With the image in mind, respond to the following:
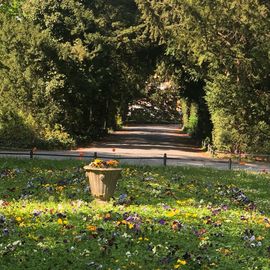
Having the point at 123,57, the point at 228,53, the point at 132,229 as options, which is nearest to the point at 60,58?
the point at 123,57

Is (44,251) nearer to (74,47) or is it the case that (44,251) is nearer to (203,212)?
(203,212)

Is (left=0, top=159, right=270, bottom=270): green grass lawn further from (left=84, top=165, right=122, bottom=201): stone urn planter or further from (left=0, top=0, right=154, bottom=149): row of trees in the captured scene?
(left=0, top=0, right=154, bottom=149): row of trees

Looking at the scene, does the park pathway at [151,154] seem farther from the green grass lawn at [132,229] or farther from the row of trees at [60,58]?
the green grass lawn at [132,229]

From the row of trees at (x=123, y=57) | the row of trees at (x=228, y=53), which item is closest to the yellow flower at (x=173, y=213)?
the row of trees at (x=228, y=53)

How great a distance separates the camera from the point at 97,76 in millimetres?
32344

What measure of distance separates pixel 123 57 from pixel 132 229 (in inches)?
1104

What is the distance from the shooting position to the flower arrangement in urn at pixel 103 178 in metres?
9.43

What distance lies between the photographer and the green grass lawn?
600 centimetres

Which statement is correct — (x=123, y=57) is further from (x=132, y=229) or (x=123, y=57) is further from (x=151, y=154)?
(x=132, y=229)

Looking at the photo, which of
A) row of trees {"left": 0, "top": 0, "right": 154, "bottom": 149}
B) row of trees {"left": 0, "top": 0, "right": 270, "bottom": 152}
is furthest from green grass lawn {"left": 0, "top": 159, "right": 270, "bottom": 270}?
row of trees {"left": 0, "top": 0, "right": 154, "bottom": 149}

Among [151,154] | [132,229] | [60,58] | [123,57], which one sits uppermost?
[123,57]

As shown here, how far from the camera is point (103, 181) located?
9461 millimetres

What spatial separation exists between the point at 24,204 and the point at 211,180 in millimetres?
7192

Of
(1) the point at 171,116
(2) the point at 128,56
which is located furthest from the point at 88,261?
(1) the point at 171,116
